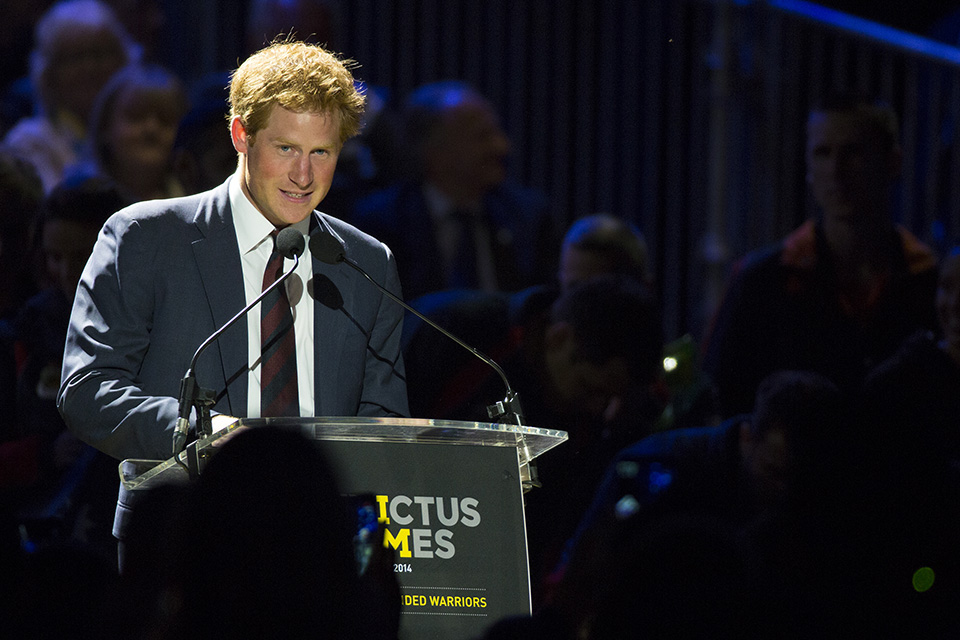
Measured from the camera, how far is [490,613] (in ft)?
6.81

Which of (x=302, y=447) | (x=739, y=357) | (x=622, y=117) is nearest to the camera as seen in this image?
(x=302, y=447)

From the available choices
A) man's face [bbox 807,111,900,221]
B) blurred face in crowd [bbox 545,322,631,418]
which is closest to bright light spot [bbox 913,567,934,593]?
blurred face in crowd [bbox 545,322,631,418]

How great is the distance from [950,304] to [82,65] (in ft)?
10.2

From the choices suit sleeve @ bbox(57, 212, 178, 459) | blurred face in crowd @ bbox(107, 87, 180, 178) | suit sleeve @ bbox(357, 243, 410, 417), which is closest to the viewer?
suit sleeve @ bbox(57, 212, 178, 459)

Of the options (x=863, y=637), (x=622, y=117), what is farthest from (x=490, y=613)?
(x=622, y=117)

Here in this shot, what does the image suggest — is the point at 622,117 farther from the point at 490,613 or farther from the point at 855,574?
the point at 490,613

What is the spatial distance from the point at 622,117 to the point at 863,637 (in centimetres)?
206

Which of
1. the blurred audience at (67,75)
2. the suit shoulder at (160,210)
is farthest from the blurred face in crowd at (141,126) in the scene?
the suit shoulder at (160,210)

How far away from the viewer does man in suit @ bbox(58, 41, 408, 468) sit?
229cm

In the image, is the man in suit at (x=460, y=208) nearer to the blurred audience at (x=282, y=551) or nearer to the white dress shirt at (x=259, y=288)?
the white dress shirt at (x=259, y=288)

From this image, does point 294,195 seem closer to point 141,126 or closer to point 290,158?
point 290,158

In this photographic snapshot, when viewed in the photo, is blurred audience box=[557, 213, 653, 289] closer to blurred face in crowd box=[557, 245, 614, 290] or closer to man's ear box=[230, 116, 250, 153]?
blurred face in crowd box=[557, 245, 614, 290]

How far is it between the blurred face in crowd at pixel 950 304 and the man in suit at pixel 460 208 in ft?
4.37

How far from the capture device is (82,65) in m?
4.26
